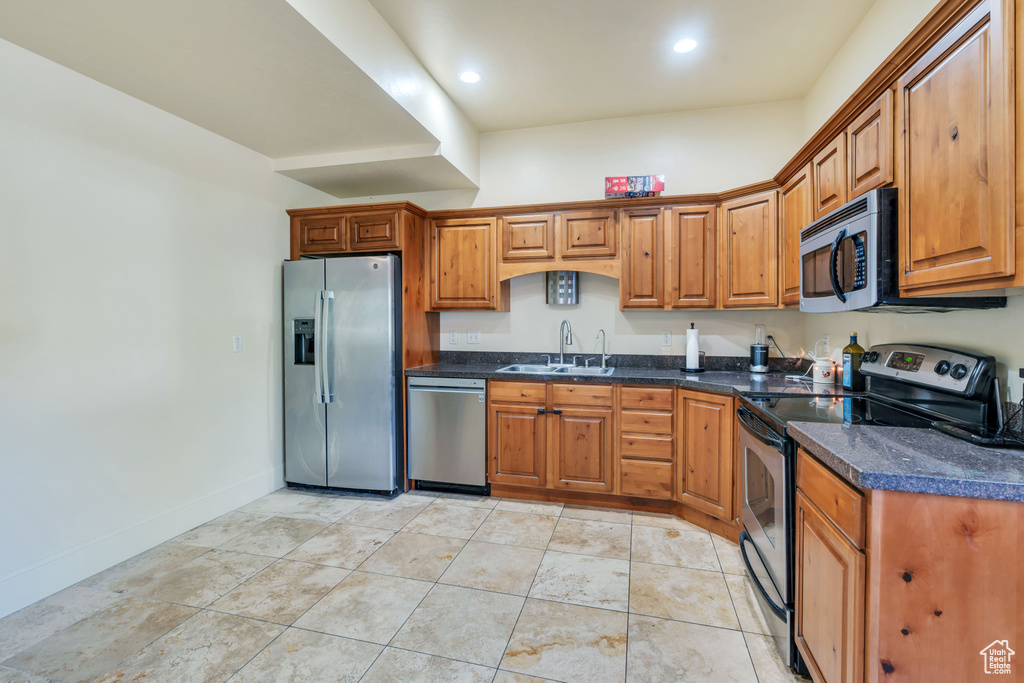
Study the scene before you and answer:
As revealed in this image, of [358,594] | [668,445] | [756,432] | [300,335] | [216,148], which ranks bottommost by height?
[358,594]

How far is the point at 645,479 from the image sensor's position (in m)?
2.99

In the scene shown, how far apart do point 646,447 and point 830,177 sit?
1793mm

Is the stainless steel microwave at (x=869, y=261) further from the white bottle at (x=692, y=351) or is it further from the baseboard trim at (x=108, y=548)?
the baseboard trim at (x=108, y=548)

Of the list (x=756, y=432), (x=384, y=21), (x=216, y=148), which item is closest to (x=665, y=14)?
(x=384, y=21)

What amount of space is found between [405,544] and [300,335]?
5.67 feet

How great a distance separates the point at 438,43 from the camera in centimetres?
258

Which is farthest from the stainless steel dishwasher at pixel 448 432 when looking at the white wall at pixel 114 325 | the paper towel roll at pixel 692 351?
the paper towel roll at pixel 692 351

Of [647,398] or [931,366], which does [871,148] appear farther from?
[647,398]

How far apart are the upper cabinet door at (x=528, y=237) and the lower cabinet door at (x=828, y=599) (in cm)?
236

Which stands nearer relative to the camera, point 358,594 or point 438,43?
point 358,594

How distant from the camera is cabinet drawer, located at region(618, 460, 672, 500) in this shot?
295cm

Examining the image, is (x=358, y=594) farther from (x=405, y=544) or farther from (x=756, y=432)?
(x=756, y=432)

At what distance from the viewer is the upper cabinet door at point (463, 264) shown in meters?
3.55

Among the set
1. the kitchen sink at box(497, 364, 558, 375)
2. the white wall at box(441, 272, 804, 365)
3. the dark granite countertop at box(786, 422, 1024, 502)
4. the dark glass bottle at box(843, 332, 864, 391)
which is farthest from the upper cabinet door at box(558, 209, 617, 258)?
the dark granite countertop at box(786, 422, 1024, 502)
